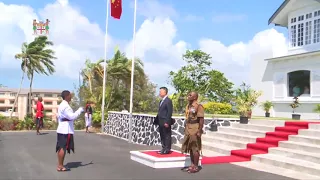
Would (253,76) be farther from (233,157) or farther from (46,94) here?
(46,94)

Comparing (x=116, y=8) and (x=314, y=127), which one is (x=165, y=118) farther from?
(x=116, y=8)

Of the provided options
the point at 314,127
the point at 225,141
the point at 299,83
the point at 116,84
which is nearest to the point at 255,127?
the point at 225,141

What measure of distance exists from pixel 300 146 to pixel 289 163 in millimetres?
1148

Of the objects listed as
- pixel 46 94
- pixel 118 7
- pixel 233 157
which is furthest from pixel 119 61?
pixel 46 94

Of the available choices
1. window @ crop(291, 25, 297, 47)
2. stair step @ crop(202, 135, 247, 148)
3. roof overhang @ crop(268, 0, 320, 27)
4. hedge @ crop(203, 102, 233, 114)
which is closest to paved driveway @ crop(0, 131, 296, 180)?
stair step @ crop(202, 135, 247, 148)

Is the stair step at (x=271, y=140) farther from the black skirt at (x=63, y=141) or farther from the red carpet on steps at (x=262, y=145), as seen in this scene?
the black skirt at (x=63, y=141)

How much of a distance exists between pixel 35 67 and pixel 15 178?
2074 centimetres

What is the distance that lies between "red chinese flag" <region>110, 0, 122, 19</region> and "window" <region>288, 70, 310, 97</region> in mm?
9245

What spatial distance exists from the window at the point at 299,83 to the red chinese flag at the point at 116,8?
925 cm

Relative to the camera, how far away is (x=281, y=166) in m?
8.66

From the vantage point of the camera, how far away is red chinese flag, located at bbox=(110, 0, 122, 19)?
52.7 feet

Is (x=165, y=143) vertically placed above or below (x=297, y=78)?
below

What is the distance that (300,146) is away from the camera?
370 inches

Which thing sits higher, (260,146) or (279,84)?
(279,84)
